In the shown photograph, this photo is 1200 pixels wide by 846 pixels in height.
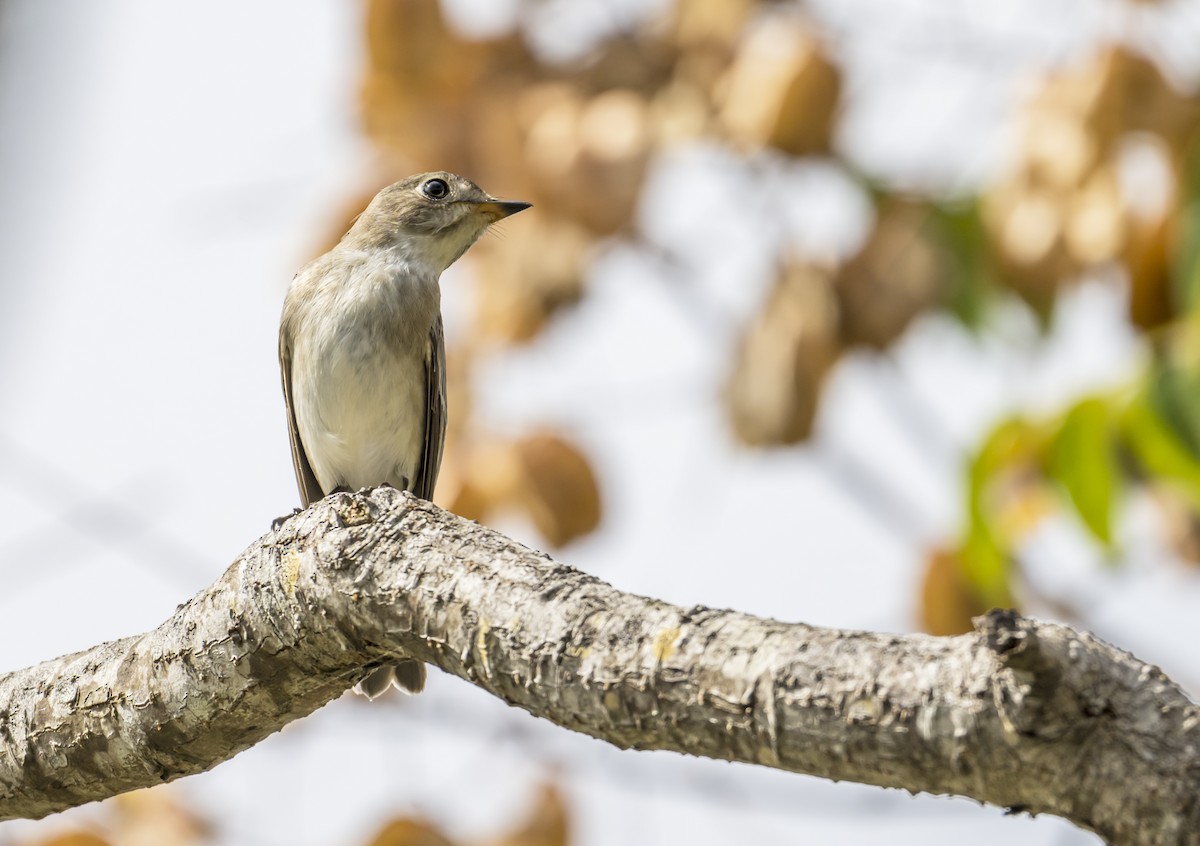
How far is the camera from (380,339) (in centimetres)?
509

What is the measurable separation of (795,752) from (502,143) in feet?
12.8

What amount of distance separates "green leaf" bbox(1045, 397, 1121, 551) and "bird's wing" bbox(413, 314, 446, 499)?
2118 mm

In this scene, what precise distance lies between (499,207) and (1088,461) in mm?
2168

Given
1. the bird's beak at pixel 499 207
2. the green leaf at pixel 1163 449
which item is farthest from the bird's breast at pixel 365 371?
the green leaf at pixel 1163 449

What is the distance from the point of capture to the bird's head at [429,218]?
5422mm

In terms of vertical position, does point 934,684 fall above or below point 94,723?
above

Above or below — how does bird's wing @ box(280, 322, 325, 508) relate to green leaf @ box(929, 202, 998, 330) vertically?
below

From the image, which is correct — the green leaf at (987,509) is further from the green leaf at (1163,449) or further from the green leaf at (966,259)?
the green leaf at (966,259)

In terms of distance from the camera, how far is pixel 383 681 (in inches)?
184

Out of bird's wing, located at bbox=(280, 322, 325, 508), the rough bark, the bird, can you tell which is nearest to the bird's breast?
the bird

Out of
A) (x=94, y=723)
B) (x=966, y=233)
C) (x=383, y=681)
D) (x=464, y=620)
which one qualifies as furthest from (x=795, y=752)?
(x=966, y=233)

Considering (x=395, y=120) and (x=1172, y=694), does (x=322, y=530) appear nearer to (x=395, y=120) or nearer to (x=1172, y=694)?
(x=1172, y=694)

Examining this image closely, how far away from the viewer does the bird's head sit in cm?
542

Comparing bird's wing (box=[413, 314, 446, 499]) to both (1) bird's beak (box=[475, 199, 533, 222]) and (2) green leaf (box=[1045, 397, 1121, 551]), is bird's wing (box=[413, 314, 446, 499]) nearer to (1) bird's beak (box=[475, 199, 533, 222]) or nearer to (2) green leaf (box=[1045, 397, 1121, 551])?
(1) bird's beak (box=[475, 199, 533, 222])
